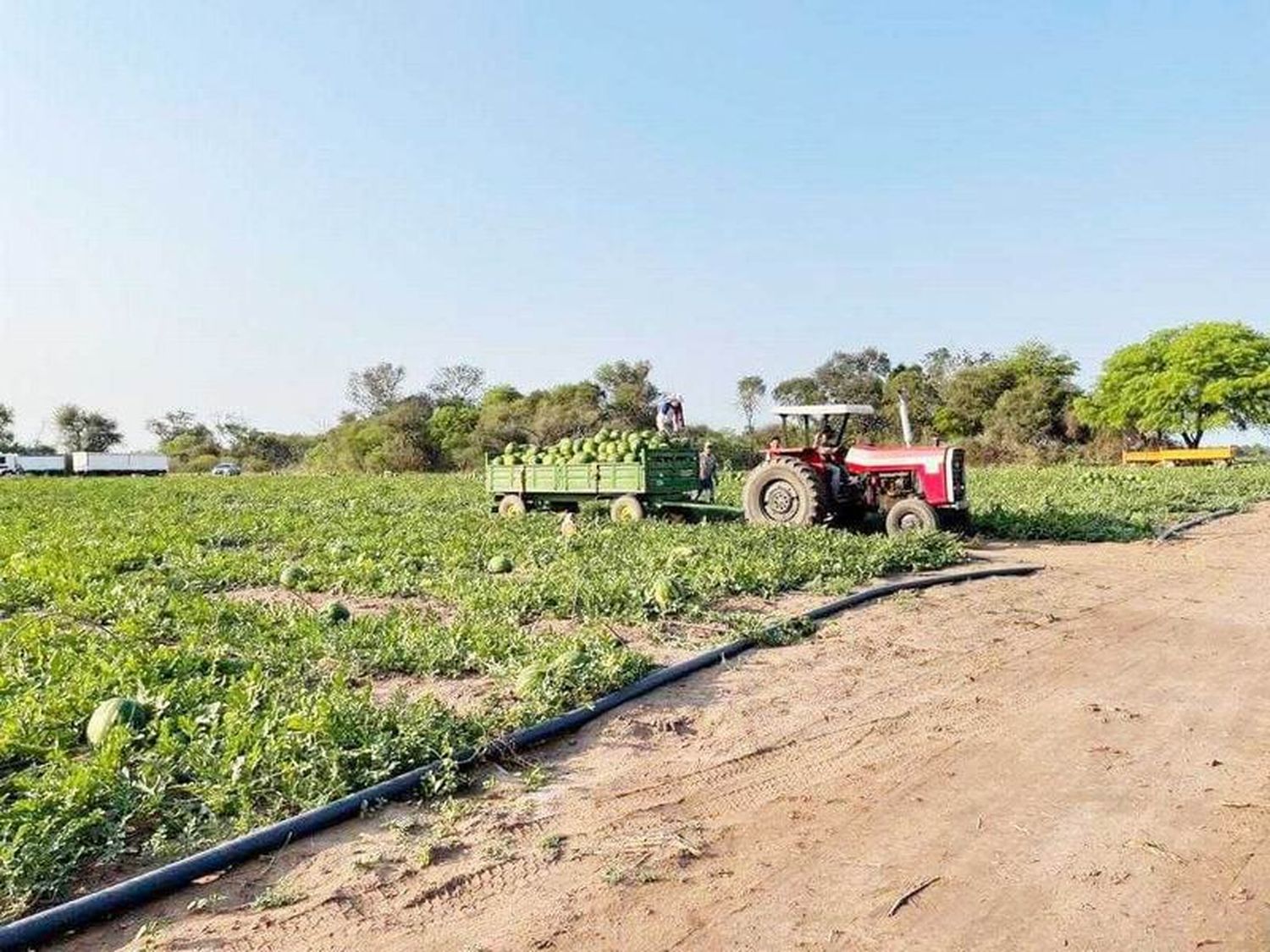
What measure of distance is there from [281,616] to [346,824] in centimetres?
395

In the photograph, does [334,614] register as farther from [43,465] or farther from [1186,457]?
[43,465]

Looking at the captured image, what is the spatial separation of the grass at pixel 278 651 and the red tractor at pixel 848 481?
144 cm

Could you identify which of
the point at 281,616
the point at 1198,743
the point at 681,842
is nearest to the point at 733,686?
the point at 681,842

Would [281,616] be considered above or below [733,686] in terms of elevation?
above

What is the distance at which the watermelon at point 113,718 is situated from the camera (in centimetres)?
456

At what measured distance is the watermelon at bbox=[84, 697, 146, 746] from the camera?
4.56 meters

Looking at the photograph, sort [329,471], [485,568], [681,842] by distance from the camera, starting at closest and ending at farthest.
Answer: [681,842] → [485,568] → [329,471]

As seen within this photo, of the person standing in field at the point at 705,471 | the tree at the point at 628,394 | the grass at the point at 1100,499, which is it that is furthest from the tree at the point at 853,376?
the person standing in field at the point at 705,471

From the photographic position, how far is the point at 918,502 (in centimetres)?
1308

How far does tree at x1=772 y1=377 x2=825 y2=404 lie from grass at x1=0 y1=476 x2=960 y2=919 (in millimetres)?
58539

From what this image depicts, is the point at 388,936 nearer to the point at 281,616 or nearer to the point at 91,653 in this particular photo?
the point at 91,653

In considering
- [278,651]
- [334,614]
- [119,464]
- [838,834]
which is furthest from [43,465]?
[838,834]

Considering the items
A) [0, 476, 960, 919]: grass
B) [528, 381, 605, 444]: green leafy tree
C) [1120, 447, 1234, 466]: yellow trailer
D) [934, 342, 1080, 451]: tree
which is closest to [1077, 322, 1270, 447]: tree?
[934, 342, 1080, 451]: tree

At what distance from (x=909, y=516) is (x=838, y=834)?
994 centimetres
